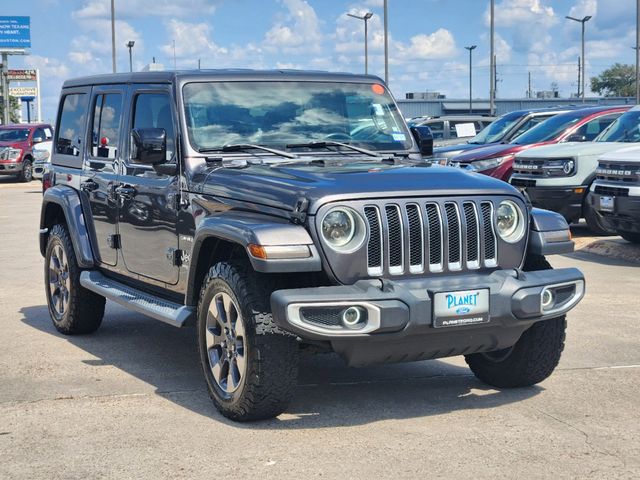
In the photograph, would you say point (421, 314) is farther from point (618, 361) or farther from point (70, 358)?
point (70, 358)

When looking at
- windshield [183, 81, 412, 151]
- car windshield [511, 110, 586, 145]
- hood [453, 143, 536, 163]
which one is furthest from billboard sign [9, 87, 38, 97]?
windshield [183, 81, 412, 151]

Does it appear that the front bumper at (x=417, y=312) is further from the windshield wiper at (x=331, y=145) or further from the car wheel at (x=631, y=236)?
the car wheel at (x=631, y=236)

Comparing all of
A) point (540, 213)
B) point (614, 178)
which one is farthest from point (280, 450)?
point (614, 178)

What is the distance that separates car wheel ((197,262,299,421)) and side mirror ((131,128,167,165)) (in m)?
1.05

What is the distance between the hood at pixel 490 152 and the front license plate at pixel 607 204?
4104 mm

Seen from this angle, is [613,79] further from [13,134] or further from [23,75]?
[13,134]

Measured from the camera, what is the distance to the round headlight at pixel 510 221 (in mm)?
5586

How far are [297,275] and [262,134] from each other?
1427 millimetres

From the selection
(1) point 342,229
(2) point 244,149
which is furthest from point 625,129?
(1) point 342,229

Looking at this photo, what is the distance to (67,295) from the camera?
A: 7.94 m

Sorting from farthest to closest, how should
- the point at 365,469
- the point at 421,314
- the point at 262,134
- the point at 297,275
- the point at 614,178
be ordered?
the point at 614,178, the point at 262,134, the point at 297,275, the point at 421,314, the point at 365,469

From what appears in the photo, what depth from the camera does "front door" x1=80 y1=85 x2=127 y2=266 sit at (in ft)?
24.0

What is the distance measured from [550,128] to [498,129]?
2.23 metres

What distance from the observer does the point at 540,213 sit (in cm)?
583
